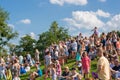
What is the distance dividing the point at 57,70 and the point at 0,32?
140 feet

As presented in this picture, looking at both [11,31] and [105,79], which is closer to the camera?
[105,79]

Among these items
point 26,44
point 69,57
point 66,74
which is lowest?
point 66,74

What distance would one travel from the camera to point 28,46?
8425 cm

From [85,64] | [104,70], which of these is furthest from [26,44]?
[104,70]

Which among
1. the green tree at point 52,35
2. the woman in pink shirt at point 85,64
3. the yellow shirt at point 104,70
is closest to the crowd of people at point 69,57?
the woman in pink shirt at point 85,64

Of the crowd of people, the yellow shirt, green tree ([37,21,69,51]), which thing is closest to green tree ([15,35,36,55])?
green tree ([37,21,69,51])

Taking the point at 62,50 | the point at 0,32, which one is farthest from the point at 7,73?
the point at 0,32

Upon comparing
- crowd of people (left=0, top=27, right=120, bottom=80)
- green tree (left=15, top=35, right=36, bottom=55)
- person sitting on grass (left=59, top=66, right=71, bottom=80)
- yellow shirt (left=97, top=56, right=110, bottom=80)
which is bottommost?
yellow shirt (left=97, top=56, right=110, bottom=80)

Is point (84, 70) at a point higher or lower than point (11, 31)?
lower

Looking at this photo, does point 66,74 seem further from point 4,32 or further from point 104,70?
point 4,32

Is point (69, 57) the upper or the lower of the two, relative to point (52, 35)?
lower

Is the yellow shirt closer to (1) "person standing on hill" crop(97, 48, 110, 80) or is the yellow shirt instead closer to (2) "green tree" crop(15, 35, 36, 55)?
(1) "person standing on hill" crop(97, 48, 110, 80)

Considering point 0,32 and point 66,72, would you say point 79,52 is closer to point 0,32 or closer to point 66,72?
point 66,72

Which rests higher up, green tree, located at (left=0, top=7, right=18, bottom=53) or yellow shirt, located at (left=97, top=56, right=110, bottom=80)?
green tree, located at (left=0, top=7, right=18, bottom=53)
